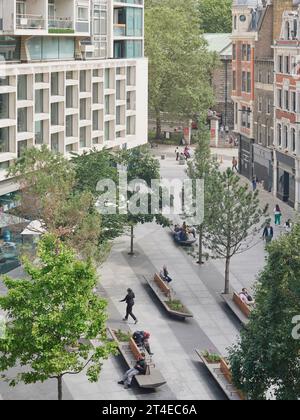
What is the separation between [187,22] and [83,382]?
75.0 meters

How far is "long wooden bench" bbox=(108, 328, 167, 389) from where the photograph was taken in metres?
30.7

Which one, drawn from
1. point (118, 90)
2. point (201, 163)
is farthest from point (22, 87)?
point (118, 90)

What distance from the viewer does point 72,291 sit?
26.1 meters

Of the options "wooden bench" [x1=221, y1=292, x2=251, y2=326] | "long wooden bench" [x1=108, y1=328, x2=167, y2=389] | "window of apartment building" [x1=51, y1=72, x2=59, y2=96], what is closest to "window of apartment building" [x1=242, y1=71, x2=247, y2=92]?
"window of apartment building" [x1=51, y1=72, x2=59, y2=96]

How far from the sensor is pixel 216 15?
142750mm

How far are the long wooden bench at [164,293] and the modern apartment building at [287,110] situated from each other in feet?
63.9

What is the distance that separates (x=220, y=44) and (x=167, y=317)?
3436 inches

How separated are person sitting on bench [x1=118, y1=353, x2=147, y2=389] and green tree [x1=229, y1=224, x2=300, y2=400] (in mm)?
5400

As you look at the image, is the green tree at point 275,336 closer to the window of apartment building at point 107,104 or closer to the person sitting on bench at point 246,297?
the person sitting on bench at point 246,297

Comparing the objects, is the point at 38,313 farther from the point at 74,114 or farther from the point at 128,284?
the point at 74,114

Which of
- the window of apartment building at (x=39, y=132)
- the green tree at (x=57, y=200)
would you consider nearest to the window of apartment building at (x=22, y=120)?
the window of apartment building at (x=39, y=132)

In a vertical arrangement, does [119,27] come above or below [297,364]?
above

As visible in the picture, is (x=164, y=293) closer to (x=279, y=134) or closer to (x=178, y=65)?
(x=279, y=134)
